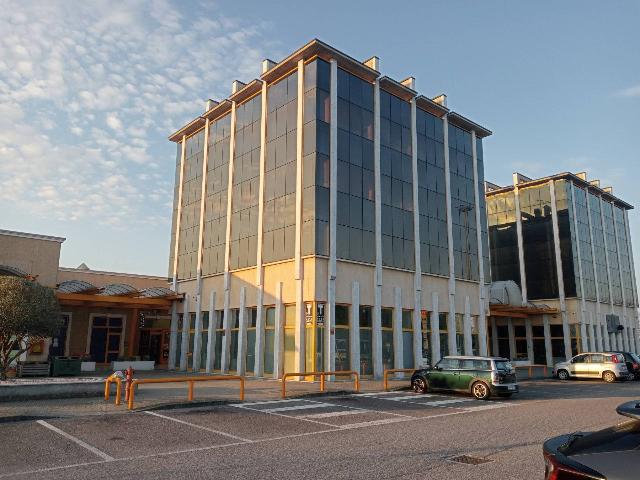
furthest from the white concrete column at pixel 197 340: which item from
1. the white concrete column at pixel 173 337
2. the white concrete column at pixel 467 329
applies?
the white concrete column at pixel 467 329

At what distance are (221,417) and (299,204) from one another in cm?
1425

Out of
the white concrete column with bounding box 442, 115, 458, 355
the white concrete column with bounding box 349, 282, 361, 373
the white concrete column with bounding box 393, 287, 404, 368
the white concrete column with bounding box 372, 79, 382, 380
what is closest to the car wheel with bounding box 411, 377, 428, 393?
the white concrete column with bounding box 349, 282, 361, 373

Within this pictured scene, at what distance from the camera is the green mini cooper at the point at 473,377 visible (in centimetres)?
1773

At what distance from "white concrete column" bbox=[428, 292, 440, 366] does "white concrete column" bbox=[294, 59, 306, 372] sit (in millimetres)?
8993

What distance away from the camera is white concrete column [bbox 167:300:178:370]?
112ft

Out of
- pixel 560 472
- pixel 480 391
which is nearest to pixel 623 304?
pixel 480 391

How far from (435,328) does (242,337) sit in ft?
37.4

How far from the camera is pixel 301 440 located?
10.2 metres

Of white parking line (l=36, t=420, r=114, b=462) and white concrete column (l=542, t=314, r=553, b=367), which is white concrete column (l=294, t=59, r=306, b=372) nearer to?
white parking line (l=36, t=420, r=114, b=462)

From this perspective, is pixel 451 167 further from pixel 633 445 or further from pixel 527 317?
pixel 633 445

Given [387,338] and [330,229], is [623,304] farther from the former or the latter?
[330,229]

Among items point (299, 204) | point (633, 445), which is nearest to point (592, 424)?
point (633, 445)

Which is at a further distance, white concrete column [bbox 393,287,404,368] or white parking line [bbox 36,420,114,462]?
white concrete column [bbox 393,287,404,368]

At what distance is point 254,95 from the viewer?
103 ft
